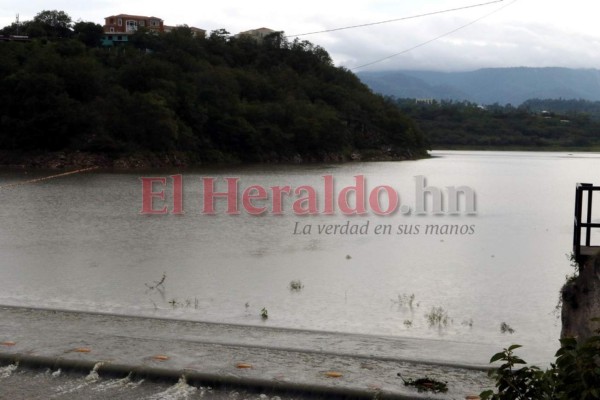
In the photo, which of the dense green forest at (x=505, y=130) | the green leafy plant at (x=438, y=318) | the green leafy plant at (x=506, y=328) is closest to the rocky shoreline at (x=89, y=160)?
the green leafy plant at (x=438, y=318)

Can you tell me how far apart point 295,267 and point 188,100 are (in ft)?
177

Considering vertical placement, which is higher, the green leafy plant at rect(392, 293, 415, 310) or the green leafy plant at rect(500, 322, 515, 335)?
the green leafy plant at rect(392, 293, 415, 310)

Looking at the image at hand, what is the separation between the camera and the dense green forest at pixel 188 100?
58219mm

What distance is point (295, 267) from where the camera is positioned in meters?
17.8

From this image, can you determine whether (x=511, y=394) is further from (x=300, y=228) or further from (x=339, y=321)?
(x=300, y=228)

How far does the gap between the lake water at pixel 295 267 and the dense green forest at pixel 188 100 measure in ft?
93.4

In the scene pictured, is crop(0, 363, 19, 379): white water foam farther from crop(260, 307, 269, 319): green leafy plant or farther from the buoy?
crop(260, 307, 269, 319): green leafy plant

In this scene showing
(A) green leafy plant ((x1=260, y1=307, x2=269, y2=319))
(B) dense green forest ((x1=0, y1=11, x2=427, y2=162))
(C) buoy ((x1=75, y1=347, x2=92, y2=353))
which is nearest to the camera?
(C) buoy ((x1=75, y1=347, x2=92, y2=353))

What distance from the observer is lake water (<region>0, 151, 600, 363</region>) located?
1305 cm

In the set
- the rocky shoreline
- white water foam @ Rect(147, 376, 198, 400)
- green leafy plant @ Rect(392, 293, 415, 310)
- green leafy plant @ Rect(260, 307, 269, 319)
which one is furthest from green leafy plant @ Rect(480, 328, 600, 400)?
the rocky shoreline

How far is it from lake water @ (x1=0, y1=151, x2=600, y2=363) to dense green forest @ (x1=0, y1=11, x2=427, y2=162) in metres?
28.5

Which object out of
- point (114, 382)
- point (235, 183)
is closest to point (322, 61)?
point (235, 183)

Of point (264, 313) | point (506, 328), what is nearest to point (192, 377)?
point (264, 313)

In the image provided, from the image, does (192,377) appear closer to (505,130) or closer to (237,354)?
(237,354)
